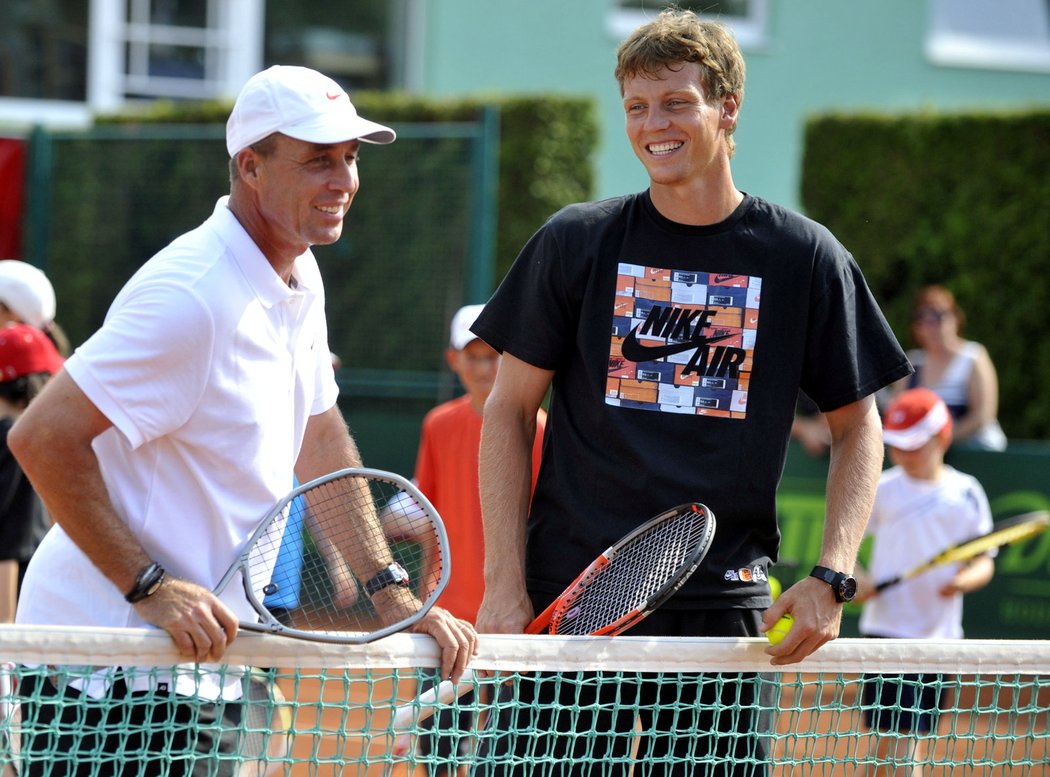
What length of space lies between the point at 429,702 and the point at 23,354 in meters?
2.42

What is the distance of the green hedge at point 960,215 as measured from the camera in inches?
416

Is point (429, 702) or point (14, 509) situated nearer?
point (429, 702)

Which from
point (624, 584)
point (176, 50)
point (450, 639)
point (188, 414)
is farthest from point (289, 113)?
point (176, 50)

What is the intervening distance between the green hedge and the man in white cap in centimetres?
855

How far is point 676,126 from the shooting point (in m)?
3.02

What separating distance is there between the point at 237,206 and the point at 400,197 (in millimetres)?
6658

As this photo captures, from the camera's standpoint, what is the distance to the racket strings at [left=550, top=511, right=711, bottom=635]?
290 cm

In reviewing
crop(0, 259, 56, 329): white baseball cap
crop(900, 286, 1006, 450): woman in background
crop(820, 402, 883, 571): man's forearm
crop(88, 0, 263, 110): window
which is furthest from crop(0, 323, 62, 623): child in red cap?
crop(88, 0, 263, 110): window

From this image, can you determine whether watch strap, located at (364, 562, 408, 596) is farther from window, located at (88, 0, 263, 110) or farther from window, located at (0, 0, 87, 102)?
window, located at (0, 0, 87, 102)

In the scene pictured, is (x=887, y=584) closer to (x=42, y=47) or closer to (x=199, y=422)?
(x=199, y=422)

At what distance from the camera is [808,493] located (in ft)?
28.2

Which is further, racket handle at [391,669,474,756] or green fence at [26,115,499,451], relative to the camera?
green fence at [26,115,499,451]

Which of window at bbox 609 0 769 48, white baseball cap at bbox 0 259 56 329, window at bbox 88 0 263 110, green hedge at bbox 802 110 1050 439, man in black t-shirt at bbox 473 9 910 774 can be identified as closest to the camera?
man in black t-shirt at bbox 473 9 910 774

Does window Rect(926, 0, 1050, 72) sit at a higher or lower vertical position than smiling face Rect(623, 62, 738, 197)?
higher
